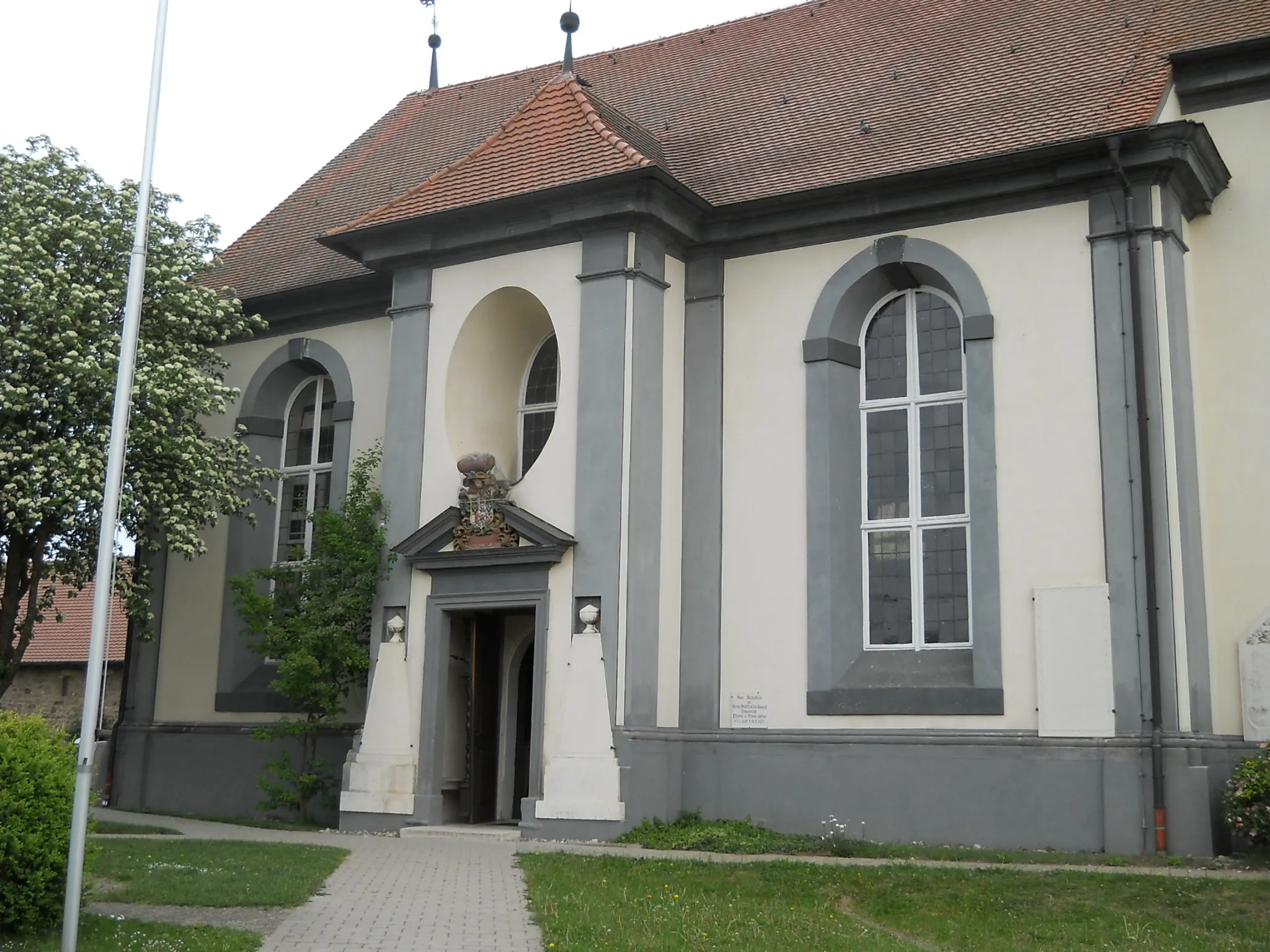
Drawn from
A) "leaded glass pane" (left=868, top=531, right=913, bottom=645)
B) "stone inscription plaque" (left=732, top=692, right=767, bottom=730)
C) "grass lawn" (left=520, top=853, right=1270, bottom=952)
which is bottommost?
"grass lawn" (left=520, top=853, right=1270, bottom=952)

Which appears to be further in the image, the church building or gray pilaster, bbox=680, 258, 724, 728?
gray pilaster, bbox=680, 258, 724, 728

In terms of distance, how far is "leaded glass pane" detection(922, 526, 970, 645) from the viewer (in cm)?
1636

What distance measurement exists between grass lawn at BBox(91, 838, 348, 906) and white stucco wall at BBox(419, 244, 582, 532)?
4870mm

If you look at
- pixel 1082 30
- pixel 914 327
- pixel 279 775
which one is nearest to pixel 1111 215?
pixel 914 327

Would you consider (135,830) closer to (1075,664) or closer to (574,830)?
(574,830)

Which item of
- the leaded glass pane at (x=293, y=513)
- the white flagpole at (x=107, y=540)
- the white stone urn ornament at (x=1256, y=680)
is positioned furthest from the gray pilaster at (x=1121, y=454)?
the leaded glass pane at (x=293, y=513)

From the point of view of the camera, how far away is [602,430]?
17.0 metres

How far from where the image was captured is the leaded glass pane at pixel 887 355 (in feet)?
57.2

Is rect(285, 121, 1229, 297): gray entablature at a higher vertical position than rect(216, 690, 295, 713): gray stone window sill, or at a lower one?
higher

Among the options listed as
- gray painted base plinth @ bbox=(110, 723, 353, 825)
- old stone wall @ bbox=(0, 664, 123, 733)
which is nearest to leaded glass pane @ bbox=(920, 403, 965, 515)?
gray painted base plinth @ bbox=(110, 723, 353, 825)

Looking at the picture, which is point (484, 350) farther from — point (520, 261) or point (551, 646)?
point (551, 646)

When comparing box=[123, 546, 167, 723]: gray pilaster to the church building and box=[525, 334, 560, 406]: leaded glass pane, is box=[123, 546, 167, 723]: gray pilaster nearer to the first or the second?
the church building

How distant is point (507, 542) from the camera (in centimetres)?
1738

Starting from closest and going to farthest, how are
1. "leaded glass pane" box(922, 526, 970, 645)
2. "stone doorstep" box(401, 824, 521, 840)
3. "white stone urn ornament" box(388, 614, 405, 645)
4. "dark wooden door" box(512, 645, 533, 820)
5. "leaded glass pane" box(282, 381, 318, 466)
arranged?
"leaded glass pane" box(922, 526, 970, 645) → "stone doorstep" box(401, 824, 521, 840) → "white stone urn ornament" box(388, 614, 405, 645) → "dark wooden door" box(512, 645, 533, 820) → "leaded glass pane" box(282, 381, 318, 466)
